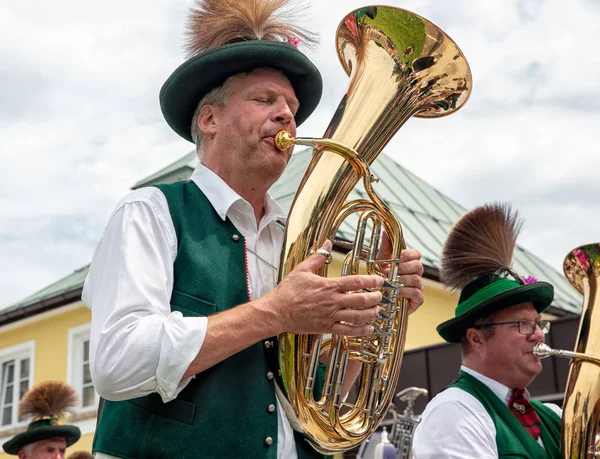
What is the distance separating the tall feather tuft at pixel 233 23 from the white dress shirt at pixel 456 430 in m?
2.15

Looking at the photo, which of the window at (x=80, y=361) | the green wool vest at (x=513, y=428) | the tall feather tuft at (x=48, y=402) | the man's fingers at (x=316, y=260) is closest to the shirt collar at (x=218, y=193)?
the man's fingers at (x=316, y=260)

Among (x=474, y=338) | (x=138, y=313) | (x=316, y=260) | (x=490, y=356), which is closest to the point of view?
(x=138, y=313)

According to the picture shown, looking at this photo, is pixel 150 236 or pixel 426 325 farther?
pixel 426 325

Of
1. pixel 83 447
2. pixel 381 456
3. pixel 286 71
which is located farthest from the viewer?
pixel 83 447

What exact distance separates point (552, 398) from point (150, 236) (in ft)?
31.8

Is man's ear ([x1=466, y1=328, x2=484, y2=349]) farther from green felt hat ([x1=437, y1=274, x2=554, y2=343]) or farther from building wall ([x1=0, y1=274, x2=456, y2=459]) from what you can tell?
building wall ([x1=0, y1=274, x2=456, y2=459])

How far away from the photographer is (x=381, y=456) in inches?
313

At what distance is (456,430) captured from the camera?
470 centimetres

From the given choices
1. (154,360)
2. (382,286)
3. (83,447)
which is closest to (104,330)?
(154,360)

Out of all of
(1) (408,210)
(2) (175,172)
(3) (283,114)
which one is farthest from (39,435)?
(1) (408,210)

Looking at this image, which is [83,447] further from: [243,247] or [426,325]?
[243,247]

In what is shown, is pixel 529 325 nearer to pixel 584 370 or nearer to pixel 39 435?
pixel 584 370

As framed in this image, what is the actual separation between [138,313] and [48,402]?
6.43m

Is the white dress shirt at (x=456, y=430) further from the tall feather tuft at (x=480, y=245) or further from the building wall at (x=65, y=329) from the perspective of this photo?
the building wall at (x=65, y=329)
